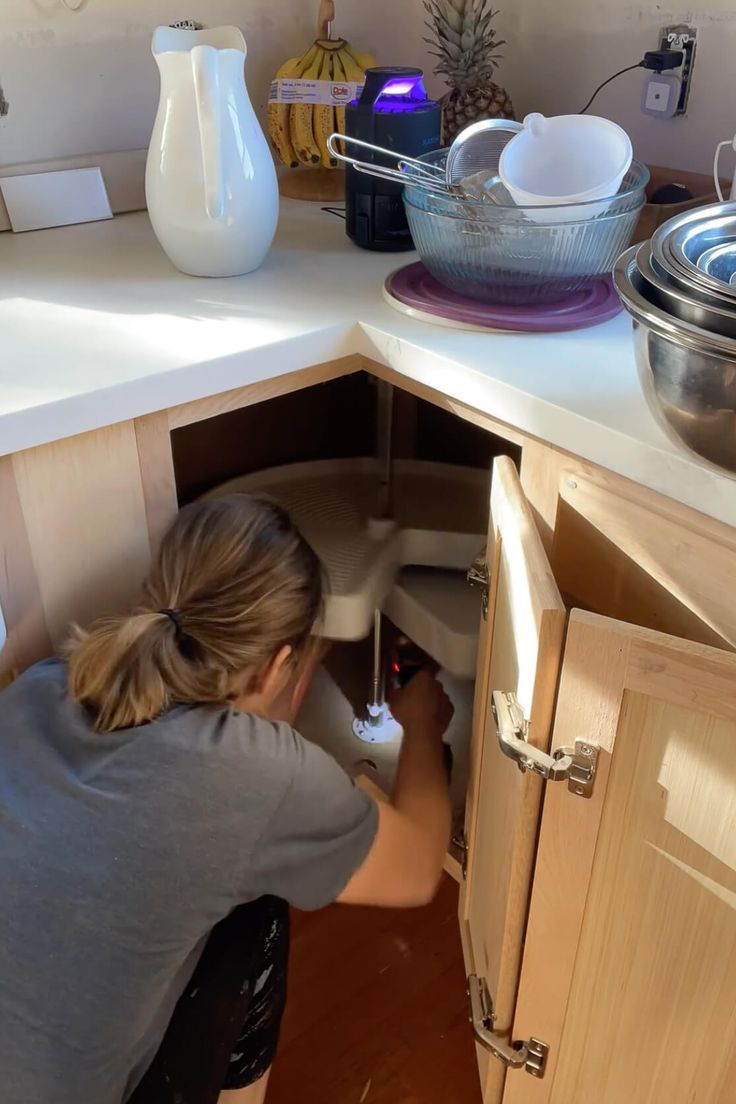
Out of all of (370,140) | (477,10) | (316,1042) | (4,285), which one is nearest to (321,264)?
(370,140)

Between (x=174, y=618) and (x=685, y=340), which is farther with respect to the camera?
(x=174, y=618)

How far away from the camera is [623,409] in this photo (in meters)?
0.76

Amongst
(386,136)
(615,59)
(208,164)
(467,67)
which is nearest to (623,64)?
(615,59)

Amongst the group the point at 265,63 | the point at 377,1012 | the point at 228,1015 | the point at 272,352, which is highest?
the point at 265,63

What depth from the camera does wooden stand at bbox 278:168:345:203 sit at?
142 cm

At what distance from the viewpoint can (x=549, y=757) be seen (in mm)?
712

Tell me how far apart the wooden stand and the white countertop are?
31cm

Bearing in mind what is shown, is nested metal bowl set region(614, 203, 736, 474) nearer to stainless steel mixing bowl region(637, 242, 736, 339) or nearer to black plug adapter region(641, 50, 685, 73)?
stainless steel mixing bowl region(637, 242, 736, 339)

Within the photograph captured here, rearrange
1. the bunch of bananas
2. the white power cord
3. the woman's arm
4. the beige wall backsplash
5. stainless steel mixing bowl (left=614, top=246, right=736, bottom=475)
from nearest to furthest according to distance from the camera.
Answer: stainless steel mixing bowl (left=614, top=246, right=736, bottom=475)
the woman's arm
the white power cord
the beige wall backsplash
the bunch of bananas

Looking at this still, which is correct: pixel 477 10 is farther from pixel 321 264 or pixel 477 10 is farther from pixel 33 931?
pixel 33 931

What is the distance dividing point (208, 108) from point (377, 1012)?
43.6 inches

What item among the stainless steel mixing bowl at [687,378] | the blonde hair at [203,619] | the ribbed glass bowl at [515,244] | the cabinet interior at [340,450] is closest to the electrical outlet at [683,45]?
the ribbed glass bowl at [515,244]

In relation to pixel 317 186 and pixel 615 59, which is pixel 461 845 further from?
pixel 615 59

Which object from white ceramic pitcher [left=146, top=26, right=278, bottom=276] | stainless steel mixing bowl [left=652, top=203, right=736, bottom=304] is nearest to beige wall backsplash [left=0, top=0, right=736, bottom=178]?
white ceramic pitcher [left=146, top=26, right=278, bottom=276]
